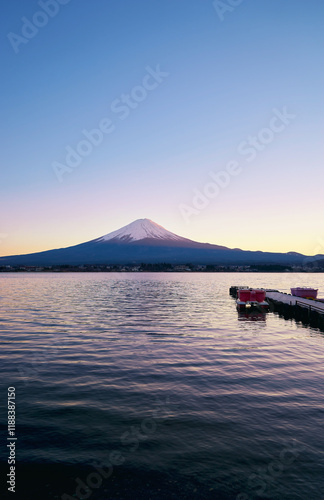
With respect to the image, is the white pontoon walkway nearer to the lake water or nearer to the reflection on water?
the reflection on water

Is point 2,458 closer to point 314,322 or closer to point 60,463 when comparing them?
point 60,463

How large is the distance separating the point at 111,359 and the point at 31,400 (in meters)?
6.78

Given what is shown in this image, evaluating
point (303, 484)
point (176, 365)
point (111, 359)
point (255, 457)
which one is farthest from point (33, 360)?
point (303, 484)

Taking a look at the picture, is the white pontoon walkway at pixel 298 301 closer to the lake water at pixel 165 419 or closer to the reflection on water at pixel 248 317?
the reflection on water at pixel 248 317

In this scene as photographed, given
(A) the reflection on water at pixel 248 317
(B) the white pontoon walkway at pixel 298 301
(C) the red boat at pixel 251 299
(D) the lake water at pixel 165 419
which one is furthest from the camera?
(C) the red boat at pixel 251 299

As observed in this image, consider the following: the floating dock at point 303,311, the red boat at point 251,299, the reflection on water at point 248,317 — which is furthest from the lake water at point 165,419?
the red boat at point 251,299

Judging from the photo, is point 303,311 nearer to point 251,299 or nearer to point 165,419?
point 251,299

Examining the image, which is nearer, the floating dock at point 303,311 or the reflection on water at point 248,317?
the floating dock at point 303,311

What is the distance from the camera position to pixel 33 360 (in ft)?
63.3

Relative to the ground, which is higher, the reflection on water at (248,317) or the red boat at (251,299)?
the red boat at (251,299)

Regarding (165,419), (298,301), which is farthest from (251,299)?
(165,419)

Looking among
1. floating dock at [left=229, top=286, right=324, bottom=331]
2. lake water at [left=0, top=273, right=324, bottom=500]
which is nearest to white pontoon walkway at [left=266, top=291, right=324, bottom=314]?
floating dock at [left=229, top=286, right=324, bottom=331]

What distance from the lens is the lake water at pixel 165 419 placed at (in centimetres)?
787

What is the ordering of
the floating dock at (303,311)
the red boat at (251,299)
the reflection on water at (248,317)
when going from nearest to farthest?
the floating dock at (303,311) < the reflection on water at (248,317) < the red boat at (251,299)
